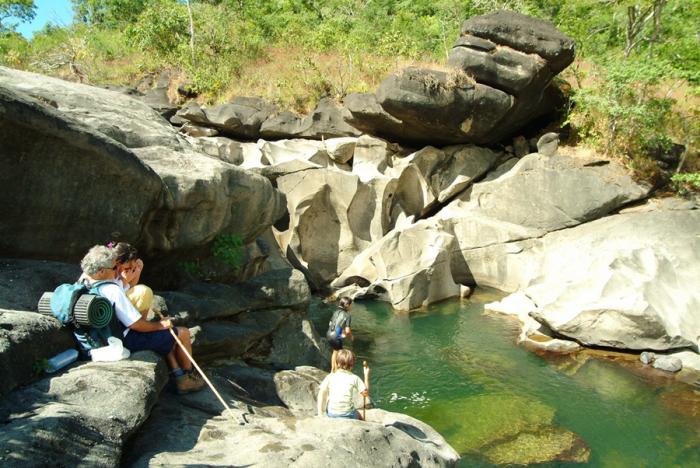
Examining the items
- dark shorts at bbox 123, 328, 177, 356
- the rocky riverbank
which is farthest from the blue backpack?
dark shorts at bbox 123, 328, 177, 356

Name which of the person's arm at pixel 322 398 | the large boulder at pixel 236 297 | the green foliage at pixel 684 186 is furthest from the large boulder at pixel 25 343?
the green foliage at pixel 684 186

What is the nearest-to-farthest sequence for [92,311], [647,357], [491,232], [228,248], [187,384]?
[92,311] < [187,384] < [228,248] < [647,357] < [491,232]

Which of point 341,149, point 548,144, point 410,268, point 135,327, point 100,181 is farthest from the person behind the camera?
point 341,149

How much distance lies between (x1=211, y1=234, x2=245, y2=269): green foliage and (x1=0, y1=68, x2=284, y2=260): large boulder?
0.56 feet

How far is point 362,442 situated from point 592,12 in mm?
22900

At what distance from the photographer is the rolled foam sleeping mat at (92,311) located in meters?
4.30

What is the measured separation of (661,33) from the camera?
20.2 meters

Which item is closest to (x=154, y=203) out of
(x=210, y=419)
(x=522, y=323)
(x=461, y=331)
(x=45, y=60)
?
(x=210, y=419)

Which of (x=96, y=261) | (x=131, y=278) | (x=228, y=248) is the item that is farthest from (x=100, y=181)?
(x=228, y=248)

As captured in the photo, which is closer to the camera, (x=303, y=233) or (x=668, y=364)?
(x=668, y=364)

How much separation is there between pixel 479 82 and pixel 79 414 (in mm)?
17646

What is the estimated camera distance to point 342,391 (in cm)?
538

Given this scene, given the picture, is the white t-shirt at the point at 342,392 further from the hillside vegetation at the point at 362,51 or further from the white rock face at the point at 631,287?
the hillside vegetation at the point at 362,51

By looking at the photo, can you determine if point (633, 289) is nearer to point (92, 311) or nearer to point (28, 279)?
point (92, 311)
